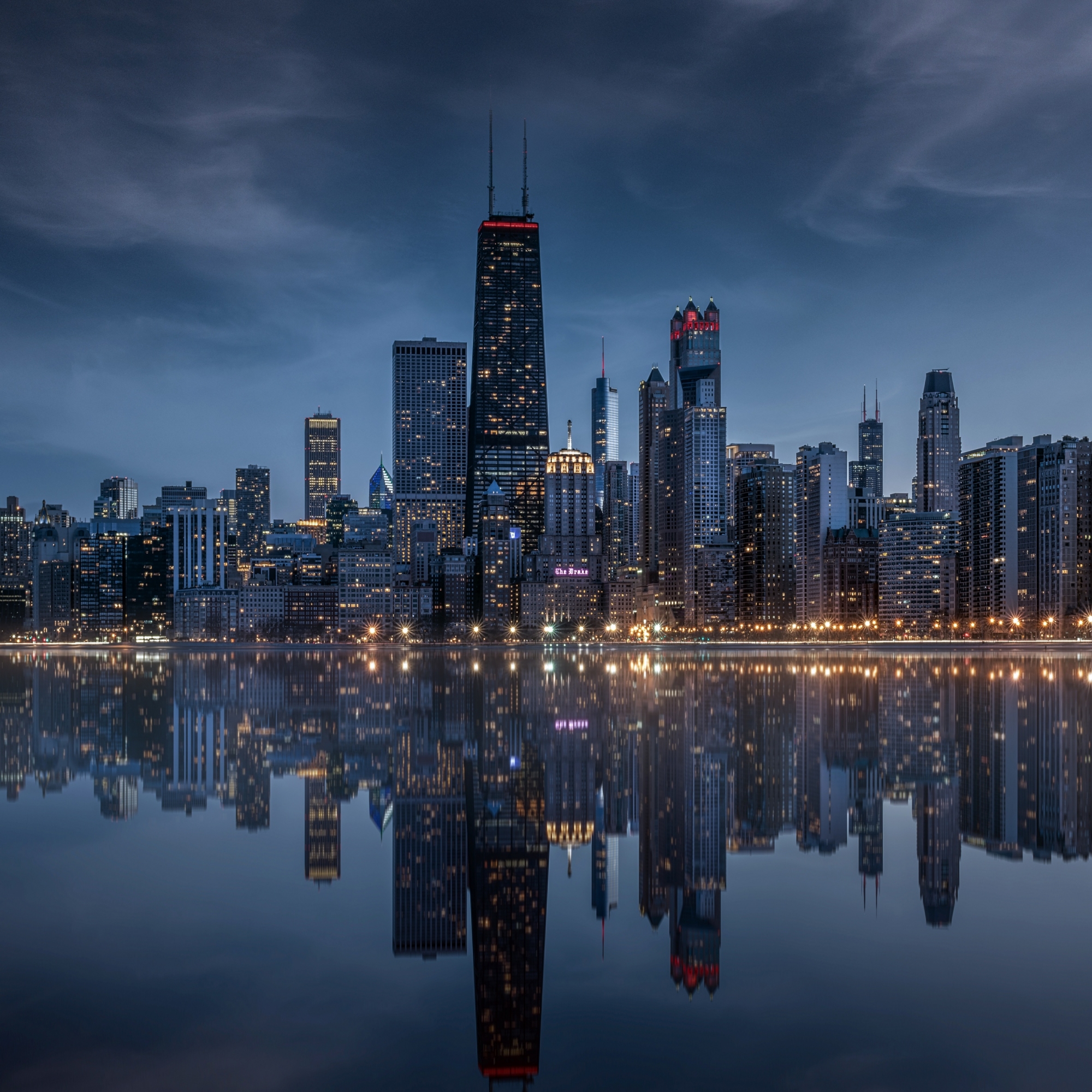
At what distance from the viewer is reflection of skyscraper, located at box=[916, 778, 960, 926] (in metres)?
12.8

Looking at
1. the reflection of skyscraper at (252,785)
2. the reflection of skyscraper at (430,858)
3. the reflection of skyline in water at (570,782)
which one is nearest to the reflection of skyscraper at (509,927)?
the reflection of skyline in water at (570,782)

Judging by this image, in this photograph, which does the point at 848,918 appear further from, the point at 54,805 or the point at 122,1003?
the point at 54,805

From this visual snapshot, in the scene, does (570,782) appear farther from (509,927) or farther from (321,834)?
(509,927)

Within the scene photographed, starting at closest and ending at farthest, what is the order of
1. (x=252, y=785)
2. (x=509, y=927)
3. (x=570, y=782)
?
(x=509, y=927)
(x=570, y=782)
(x=252, y=785)

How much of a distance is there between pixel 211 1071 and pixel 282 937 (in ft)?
10.7

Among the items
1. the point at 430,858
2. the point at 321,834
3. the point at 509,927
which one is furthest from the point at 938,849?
the point at 321,834

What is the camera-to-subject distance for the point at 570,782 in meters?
21.3

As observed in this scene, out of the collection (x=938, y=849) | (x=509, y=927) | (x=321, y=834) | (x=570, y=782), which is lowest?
(x=570, y=782)

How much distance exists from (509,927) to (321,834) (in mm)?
6221

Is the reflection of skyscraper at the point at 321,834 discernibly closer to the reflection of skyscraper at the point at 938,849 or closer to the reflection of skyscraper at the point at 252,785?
the reflection of skyscraper at the point at 252,785

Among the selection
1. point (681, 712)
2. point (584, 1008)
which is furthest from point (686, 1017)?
point (681, 712)

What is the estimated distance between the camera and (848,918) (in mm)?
12219

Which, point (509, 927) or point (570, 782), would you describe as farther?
point (570, 782)

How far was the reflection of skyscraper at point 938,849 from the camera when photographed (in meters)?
12.8
